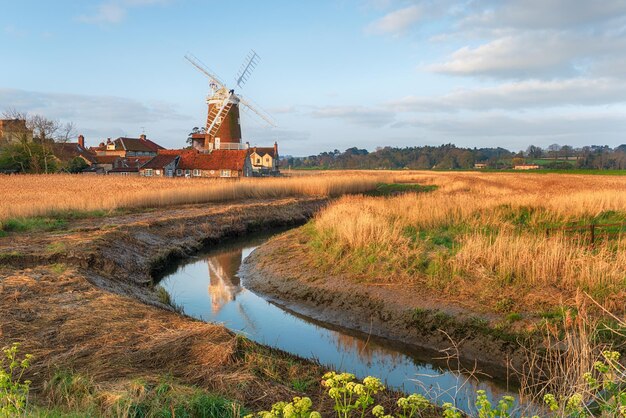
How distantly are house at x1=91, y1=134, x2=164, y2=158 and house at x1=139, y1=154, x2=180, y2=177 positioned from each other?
971 inches

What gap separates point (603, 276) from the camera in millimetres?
8281

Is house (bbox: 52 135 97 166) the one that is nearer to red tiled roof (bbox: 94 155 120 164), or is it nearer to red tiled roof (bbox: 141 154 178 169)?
red tiled roof (bbox: 94 155 120 164)

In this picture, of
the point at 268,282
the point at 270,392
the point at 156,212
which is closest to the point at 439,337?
the point at 270,392

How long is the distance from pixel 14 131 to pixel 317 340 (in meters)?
50.8

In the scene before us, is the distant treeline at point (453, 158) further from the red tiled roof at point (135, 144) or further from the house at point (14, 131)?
the house at point (14, 131)

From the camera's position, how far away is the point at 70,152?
62.4m

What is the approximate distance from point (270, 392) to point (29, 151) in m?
50.6

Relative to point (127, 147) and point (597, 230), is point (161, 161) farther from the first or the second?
point (597, 230)

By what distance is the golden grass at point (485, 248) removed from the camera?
28.6ft

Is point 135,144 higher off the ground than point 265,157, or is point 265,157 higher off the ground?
point 135,144

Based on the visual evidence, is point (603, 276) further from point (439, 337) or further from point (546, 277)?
point (439, 337)

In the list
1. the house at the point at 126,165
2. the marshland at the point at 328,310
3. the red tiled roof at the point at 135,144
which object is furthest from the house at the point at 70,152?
the marshland at the point at 328,310

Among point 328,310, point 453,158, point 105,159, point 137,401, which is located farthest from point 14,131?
point 453,158

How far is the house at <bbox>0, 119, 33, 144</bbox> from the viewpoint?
155 feet
